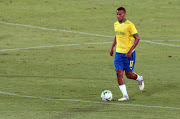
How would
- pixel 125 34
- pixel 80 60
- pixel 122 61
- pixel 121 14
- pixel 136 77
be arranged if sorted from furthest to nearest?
pixel 80 60 < pixel 136 77 < pixel 122 61 < pixel 125 34 < pixel 121 14

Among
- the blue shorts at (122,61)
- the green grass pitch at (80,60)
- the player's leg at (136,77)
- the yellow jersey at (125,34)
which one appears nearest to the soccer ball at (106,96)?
the green grass pitch at (80,60)

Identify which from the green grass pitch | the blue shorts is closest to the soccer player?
the blue shorts

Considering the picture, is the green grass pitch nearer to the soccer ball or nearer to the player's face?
the soccer ball

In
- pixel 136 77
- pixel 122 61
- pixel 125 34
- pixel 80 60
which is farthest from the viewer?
pixel 80 60

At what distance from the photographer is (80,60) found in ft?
57.5

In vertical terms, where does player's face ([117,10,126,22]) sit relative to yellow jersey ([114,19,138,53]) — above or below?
above

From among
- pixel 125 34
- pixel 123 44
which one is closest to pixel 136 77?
pixel 123 44

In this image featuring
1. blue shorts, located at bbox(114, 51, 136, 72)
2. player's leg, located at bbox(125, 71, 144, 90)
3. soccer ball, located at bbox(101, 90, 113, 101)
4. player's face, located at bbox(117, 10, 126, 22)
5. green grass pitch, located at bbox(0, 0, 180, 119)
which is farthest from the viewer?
player's leg, located at bbox(125, 71, 144, 90)

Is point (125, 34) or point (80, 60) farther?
point (80, 60)

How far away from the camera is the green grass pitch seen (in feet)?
38.0

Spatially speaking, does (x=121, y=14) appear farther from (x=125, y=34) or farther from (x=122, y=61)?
(x=122, y=61)

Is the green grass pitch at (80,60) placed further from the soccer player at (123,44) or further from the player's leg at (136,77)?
the soccer player at (123,44)

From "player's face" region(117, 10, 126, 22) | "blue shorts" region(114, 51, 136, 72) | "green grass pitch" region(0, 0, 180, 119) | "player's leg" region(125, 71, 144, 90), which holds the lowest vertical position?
"green grass pitch" region(0, 0, 180, 119)

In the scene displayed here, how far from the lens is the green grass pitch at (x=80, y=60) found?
1158 centimetres
